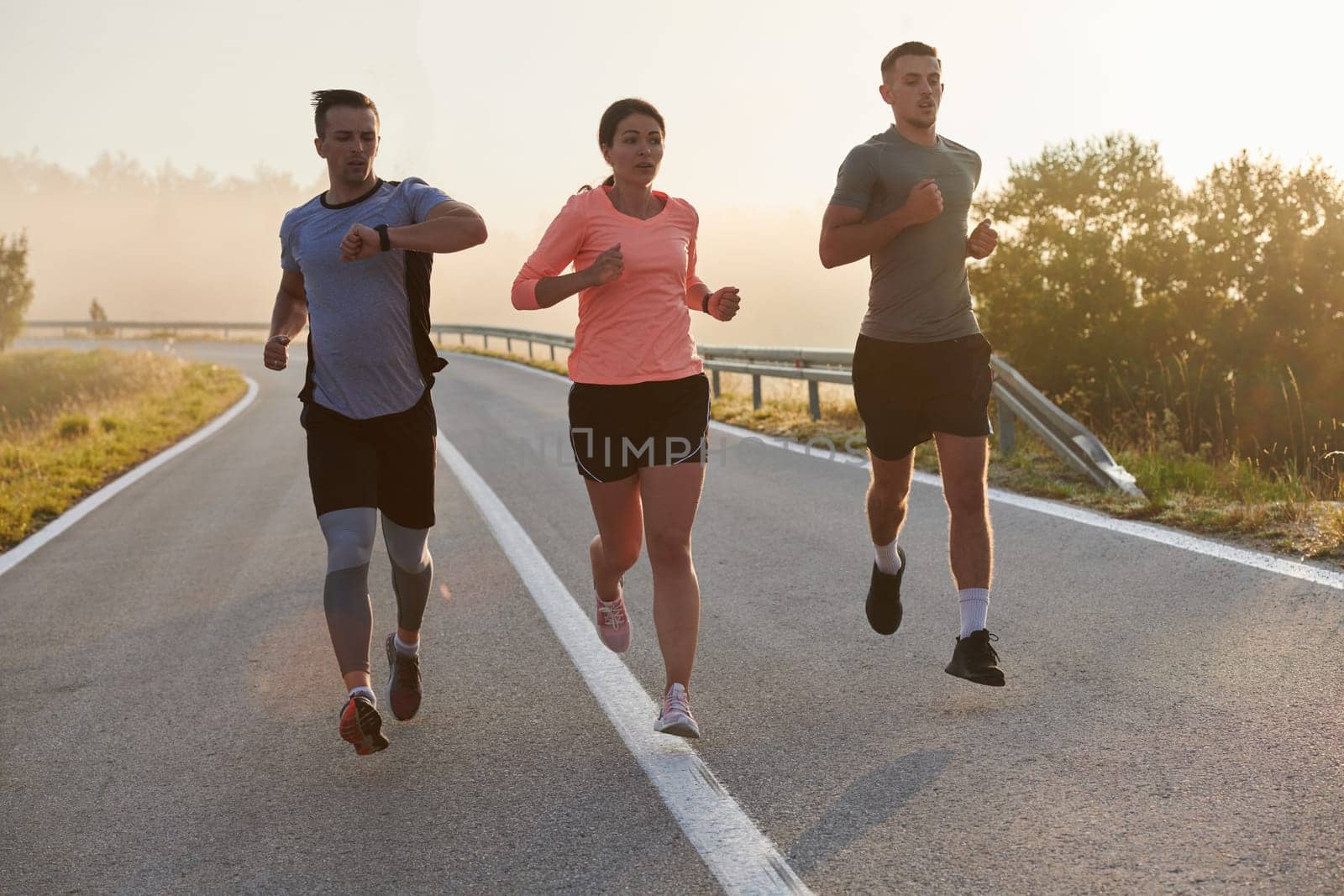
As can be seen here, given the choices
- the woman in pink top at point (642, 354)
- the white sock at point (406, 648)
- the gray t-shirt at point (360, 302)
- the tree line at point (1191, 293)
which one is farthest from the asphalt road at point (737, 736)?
the tree line at point (1191, 293)

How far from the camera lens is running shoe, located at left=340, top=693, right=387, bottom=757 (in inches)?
143

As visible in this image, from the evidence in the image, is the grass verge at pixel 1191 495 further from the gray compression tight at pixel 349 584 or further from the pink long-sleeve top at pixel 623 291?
the gray compression tight at pixel 349 584

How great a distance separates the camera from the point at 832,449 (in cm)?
1130

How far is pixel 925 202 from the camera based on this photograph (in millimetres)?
4215

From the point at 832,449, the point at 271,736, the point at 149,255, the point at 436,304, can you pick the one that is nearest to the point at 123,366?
the point at 832,449

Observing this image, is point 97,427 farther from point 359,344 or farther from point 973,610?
point 973,610

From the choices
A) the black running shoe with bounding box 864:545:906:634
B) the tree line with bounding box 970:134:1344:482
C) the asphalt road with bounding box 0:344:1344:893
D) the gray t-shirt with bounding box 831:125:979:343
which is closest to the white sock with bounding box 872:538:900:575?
the black running shoe with bounding box 864:545:906:634

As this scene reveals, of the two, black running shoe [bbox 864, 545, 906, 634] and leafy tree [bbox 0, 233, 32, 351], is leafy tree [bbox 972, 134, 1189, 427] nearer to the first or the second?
black running shoe [bbox 864, 545, 906, 634]

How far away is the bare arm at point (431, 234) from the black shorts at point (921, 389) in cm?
153

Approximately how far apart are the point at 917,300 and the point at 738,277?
443ft

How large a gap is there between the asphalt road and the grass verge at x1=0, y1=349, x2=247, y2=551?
351 cm

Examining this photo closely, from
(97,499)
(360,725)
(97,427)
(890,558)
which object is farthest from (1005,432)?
(97,427)

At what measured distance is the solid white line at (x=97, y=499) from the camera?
813 centimetres

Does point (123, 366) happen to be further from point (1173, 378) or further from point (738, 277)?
point (738, 277)
